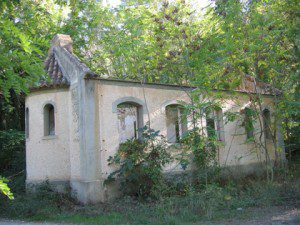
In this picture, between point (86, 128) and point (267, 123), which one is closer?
point (86, 128)

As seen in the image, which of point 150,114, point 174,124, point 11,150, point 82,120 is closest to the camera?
point 82,120

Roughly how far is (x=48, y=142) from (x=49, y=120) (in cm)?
98

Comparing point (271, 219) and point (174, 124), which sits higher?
point (174, 124)

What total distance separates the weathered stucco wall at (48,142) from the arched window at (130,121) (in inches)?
84.7

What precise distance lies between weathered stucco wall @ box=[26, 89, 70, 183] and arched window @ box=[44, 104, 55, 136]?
0.15 m

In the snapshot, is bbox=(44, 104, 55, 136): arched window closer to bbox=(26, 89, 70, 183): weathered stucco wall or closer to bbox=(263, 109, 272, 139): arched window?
bbox=(26, 89, 70, 183): weathered stucco wall

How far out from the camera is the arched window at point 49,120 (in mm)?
13430

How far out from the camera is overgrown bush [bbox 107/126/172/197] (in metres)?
11.8

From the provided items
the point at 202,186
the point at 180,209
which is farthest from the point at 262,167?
the point at 180,209

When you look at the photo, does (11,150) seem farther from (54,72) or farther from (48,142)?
(54,72)

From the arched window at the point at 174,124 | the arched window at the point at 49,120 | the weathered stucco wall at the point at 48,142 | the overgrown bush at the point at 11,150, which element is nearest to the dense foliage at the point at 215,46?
the overgrown bush at the point at 11,150

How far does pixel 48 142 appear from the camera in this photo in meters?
13.1

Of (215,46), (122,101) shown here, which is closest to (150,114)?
(122,101)

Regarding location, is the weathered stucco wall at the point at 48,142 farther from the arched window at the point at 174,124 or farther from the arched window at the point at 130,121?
the arched window at the point at 174,124
